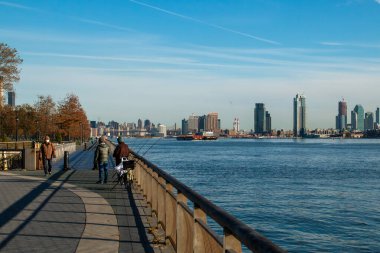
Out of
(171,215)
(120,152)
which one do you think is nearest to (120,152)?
(120,152)

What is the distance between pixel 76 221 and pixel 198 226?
491 centimetres

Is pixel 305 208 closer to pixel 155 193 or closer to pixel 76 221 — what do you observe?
pixel 155 193

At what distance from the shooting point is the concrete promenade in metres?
8.02

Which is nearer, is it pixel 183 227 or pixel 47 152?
pixel 183 227

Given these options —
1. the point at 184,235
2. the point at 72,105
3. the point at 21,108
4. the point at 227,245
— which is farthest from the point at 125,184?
the point at 72,105

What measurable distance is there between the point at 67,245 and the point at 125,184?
8.62 meters

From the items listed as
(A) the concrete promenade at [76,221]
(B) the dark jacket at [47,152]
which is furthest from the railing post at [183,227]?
(B) the dark jacket at [47,152]

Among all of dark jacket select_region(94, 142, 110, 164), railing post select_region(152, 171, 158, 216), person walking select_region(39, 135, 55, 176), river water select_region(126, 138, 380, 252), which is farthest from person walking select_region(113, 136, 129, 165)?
railing post select_region(152, 171, 158, 216)

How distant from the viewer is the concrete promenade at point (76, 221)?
8.02 metres

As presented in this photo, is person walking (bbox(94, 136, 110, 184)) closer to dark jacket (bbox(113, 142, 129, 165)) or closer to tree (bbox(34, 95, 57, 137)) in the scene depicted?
dark jacket (bbox(113, 142, 129, 165))

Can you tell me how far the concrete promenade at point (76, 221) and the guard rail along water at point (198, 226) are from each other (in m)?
0.54

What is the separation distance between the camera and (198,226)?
586cm

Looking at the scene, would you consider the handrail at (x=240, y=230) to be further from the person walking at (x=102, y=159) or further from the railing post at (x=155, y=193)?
the person walking at (x=102, y=159)

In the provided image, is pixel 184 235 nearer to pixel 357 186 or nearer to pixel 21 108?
pixel 357 186
